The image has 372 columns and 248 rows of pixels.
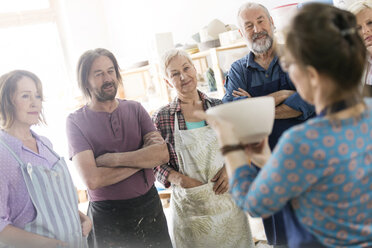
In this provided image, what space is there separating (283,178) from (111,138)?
0.96m

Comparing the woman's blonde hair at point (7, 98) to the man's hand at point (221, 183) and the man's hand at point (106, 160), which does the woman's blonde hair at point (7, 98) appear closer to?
the man's hand at point (106, 160)

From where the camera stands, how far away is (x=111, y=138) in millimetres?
1541

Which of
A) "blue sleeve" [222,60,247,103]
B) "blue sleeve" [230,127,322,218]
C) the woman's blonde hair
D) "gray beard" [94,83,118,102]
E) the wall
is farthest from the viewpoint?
the wall

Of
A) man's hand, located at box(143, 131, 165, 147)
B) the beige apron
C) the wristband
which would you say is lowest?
the beige apron

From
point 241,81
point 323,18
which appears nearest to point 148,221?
point 241,81

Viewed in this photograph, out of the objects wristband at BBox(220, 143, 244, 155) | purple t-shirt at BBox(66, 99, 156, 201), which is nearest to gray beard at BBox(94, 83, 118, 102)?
purple t-shirt at BBox(66, 99, 156, 201)

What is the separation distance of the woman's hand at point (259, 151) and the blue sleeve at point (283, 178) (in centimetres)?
21

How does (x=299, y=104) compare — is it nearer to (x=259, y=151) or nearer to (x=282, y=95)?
(x=282, y=95)

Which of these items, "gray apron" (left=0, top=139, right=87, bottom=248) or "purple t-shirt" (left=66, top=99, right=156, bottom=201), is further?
"purple t-shirt" (left=66, top=99, right=156, bottom=201)

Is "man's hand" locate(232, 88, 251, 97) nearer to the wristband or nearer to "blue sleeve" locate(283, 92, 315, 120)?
"blue sleeve" locate(283, 92, 315, 120)

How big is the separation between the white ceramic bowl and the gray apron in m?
0.71

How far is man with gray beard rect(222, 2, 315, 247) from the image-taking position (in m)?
1.63

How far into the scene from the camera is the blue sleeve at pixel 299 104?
157 cm

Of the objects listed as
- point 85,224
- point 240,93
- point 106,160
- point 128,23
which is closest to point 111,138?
point 106,160
